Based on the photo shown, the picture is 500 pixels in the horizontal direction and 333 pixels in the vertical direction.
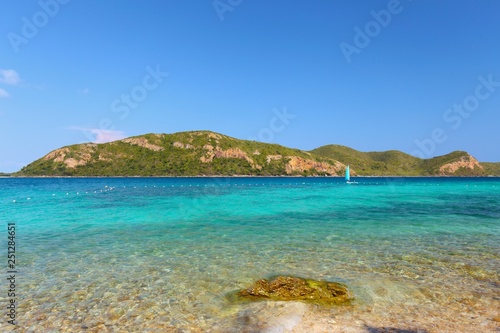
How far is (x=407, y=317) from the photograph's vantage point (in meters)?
8.63

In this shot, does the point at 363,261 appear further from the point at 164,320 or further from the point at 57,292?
the point at 57,292

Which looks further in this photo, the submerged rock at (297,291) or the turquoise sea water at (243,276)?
the submerged rock at (297,291)

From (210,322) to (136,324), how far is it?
2.09 meters

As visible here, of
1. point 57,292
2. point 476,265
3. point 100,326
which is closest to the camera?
point 100,326

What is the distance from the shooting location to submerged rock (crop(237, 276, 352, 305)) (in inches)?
392

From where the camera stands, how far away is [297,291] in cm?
1044

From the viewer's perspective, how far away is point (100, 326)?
8211mm

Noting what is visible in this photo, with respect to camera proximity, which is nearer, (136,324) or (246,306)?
(136,324)

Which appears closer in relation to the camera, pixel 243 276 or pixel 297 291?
pixel 297 291

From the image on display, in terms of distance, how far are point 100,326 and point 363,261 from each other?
37.4 feet

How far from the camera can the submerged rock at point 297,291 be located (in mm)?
9961

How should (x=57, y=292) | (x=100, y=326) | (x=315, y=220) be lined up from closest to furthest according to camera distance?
(x=100, y=326), (x=57, y=292), (x=315, y=220)

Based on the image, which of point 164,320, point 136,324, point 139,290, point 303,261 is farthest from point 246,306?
point 303,261

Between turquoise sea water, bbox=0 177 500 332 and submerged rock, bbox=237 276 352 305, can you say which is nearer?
turquoise sea water, bbox=0 177 500 332
